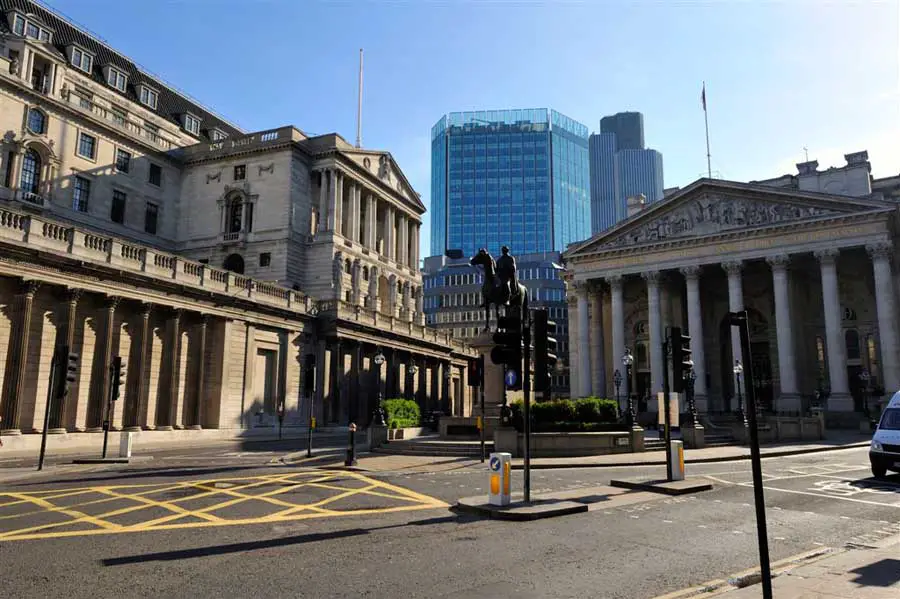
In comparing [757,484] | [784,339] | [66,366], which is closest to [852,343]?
[784,339]

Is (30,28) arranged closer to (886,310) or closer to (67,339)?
(67,339)

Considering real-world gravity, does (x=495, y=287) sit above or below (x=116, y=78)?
below

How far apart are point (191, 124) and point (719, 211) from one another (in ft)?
188

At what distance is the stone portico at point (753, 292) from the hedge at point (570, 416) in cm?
Result: 1954

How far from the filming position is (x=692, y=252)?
56.6 m

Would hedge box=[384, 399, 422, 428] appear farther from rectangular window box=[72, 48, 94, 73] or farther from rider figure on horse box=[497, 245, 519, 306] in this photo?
rectangular window box=[72, 48, 94, 73]

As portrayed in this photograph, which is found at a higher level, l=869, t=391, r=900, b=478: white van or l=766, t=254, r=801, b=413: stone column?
l=766, t=254, r=801, b=413: stone column

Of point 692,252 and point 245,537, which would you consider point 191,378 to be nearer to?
point 245,537

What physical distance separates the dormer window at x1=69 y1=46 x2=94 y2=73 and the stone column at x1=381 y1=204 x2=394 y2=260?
32791 millimetres

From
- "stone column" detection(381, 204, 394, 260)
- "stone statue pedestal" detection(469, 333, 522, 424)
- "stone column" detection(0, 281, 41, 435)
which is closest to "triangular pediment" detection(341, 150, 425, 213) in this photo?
"stone column" detection(381, 204, 394, 260)

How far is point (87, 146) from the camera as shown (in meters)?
53.2

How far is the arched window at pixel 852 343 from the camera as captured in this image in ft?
178

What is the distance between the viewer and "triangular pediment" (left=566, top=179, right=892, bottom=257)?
50.3 metres

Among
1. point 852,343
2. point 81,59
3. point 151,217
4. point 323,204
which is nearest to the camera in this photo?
point 852,343
